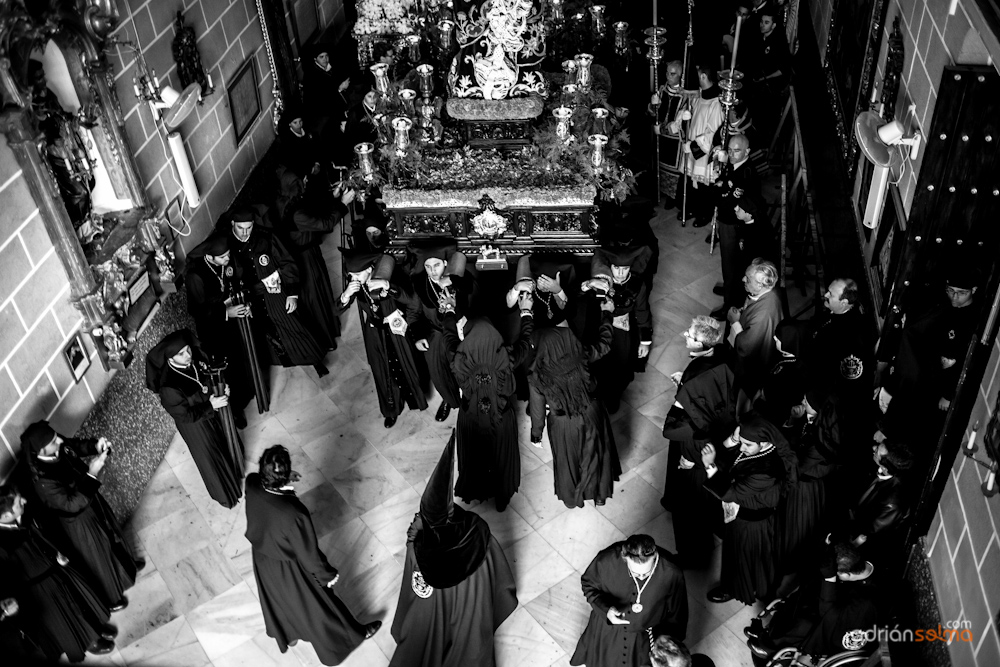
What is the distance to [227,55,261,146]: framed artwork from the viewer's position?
975cm

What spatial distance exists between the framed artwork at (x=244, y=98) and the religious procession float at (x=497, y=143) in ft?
4.38

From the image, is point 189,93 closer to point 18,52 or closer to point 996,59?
point 18,52

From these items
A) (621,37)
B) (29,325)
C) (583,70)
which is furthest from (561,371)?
(621,37)

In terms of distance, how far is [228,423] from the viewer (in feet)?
24.8

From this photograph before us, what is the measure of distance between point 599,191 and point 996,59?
17.3 ft

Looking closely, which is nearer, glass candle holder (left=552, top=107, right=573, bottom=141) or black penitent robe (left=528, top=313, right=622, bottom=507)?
black penitent robe (left=528, top=313, right=622, bottom=507)

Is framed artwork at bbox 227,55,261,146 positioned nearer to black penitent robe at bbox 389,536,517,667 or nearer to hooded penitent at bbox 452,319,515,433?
hooded penitent at bbox 452,319,515,433

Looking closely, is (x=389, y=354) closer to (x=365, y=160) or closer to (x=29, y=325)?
(x=365, y=160)

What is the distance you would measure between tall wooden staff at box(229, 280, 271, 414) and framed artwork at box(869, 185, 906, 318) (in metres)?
5.37

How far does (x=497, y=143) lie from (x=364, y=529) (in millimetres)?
4795

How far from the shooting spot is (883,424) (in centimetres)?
610

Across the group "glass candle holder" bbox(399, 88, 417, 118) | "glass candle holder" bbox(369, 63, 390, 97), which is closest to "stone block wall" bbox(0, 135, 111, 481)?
"glass candle holder" bbox(399, 88, 417, 118)

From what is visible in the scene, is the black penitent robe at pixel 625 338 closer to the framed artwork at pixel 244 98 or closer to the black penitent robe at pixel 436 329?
the black penitent robe at pixel 436 329

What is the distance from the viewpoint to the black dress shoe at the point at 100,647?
6578 mm
